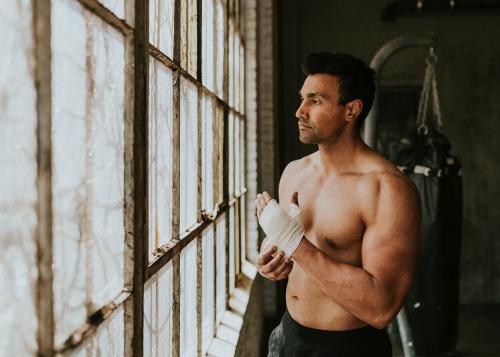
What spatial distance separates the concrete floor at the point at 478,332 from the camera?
4.99 meters

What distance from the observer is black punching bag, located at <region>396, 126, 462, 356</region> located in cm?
429

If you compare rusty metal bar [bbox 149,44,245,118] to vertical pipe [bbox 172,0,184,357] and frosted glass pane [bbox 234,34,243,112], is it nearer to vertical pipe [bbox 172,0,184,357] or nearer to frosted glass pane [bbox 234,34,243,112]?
vertical pipe [bbox 172,0,184,357]

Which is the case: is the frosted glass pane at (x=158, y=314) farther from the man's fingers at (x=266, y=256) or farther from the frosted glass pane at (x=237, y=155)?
the frosted glass pane at (x=237, y=155)

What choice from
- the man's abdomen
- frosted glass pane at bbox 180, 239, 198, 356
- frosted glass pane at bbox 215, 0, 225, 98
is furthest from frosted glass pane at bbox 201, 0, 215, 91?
the man's abdomen

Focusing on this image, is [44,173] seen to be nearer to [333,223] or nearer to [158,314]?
[158,314]

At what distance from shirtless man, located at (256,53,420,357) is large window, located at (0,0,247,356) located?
1.06 feet

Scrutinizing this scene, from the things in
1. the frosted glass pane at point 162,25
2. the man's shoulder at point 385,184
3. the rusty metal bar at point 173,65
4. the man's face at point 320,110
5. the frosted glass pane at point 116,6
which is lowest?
the man's shoulder at point 385,184

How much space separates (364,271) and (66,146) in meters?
1.05

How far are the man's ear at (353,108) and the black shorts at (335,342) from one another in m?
0.68

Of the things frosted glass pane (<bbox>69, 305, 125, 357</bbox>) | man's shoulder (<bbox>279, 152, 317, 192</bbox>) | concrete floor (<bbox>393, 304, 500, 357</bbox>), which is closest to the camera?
→ frosted glass pane (<bbox>69, 305, 125, 357</bbox>)

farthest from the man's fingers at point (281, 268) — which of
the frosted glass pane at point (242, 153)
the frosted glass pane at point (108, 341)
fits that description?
the frosted glass pane at point (242, 153)

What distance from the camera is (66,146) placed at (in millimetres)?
837

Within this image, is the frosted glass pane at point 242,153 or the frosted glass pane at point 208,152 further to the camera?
the frosted glass pane at point 242,153

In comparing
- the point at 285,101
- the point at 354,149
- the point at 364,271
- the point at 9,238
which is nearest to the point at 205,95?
the point at 354,149
